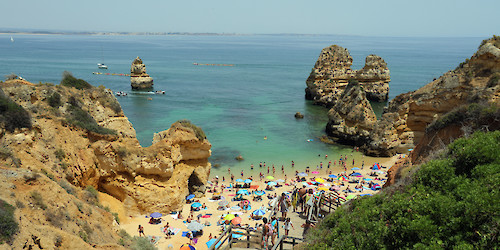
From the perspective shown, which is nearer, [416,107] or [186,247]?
[186,247]

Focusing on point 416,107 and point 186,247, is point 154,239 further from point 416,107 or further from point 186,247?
point 416,107

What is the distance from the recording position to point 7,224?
999cm

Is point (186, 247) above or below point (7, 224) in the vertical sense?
below

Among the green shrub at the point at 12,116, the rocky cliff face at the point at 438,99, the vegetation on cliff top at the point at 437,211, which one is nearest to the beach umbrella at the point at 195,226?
the green shrub at the point at 12,116

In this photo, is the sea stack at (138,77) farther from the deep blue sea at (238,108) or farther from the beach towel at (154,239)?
the beach towel at (154,239)

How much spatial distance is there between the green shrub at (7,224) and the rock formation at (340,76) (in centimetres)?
6677

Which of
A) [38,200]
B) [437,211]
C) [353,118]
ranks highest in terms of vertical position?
[437,211]

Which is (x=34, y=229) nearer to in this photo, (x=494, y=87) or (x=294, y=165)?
(x=494, y=87)

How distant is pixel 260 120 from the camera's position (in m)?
58.1

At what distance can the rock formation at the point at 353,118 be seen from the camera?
43.1 meters

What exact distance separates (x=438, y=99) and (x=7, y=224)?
2998 centimetres

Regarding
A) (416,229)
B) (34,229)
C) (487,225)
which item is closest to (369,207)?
(416,229)

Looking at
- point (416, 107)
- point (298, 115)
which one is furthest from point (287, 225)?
point (298, 115)

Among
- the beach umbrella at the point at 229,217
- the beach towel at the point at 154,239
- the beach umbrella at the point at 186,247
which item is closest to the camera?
the beach umbrella at the point at 186,247
